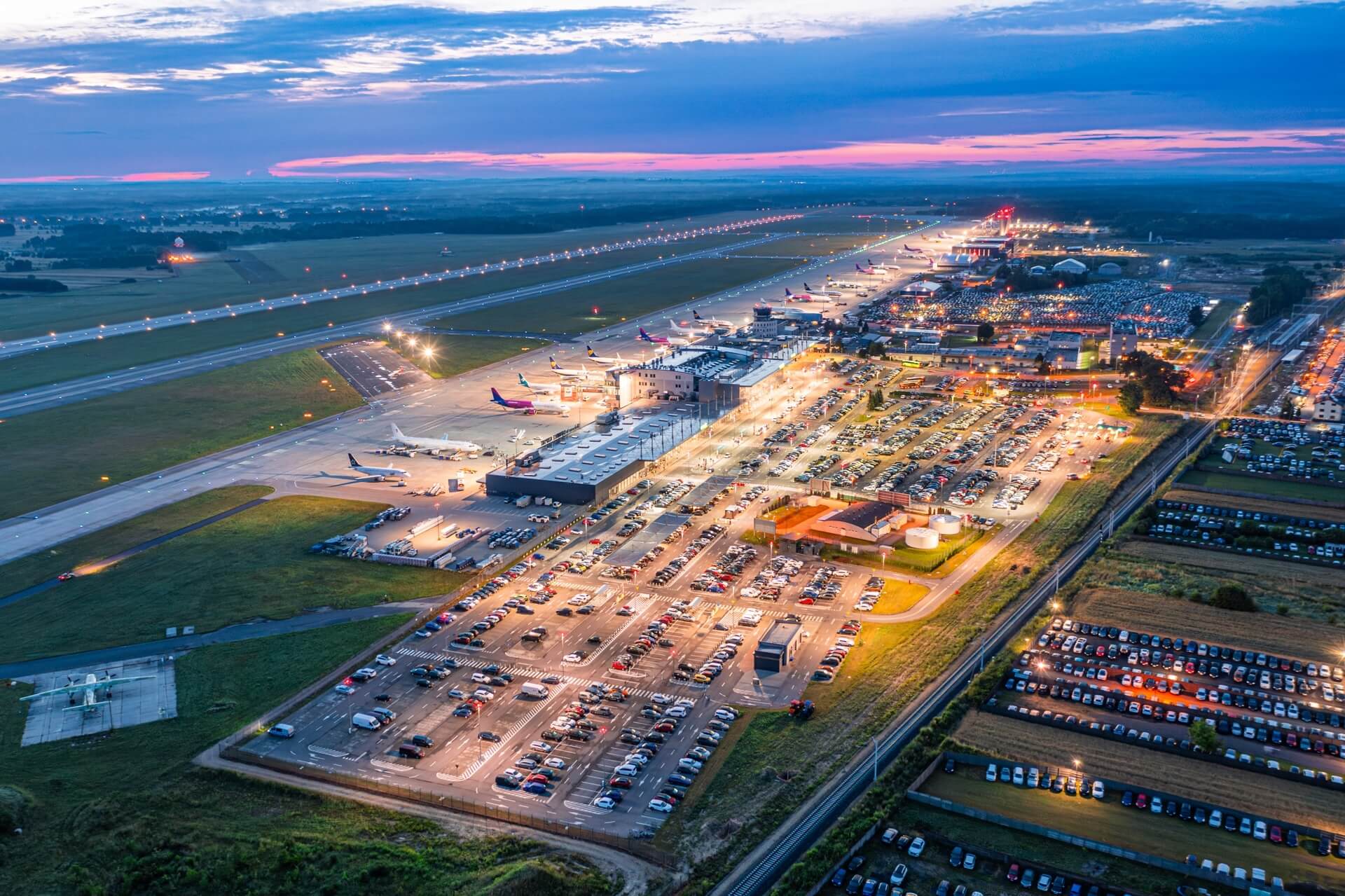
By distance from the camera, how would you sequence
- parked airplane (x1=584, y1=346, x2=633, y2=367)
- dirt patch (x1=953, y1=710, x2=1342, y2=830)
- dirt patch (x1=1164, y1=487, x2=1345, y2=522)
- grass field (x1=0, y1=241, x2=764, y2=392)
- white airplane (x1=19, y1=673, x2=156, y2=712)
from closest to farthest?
dirt patch (x1=953, y1=710, x2=1342, y2=830) → white airplane (x1=19, y1=673, x2=156, y2=712) → dirt patch (x1=1164, y1=487, x2=1345, y2=522) → parked airplane (x1=584, y1=346, x2=633, y2=367) → grass field (x1=0, y1=241, x2=764, y2=392)

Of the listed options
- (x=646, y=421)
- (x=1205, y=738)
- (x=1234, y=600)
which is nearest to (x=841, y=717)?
(x=1205, y=738)

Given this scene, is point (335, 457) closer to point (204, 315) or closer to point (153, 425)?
point (153, 425)

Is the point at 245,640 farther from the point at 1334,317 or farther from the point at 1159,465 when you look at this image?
the point at 1334,317

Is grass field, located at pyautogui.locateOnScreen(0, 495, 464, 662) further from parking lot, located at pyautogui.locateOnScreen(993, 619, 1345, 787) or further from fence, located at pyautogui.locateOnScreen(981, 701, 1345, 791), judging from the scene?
parking lot, located at pyautogui.locateOnScreen(993, 619, 1345, 787)

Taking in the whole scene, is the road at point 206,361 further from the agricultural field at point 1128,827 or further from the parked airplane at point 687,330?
the agricultural field at point 1128,827

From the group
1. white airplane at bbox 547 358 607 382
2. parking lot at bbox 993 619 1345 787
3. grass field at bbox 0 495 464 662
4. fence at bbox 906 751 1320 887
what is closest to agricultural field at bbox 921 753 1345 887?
fence at bbox 906 751 1320 887

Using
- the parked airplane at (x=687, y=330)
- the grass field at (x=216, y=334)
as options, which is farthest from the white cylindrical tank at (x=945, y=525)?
the grass field at (x=216, y=334)

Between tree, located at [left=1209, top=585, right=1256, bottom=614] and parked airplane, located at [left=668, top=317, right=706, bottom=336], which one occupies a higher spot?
parked airplane, located at [left=668, top=317, right=706, bottom=336]
